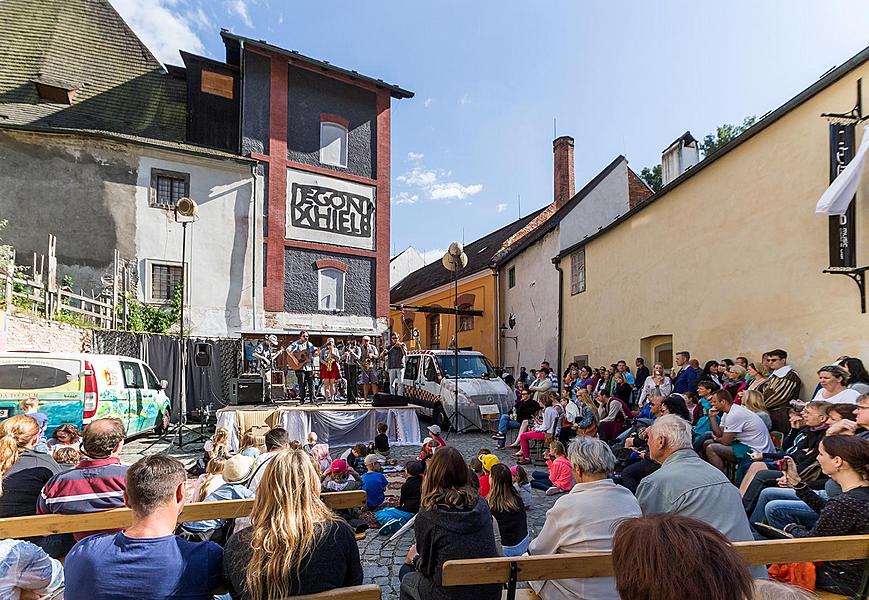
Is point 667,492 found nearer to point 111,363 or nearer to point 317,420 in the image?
point 317,420

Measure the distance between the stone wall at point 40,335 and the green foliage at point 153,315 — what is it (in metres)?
3.42

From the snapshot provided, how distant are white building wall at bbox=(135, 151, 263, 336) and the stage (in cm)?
772

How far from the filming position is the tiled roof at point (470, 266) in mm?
28781

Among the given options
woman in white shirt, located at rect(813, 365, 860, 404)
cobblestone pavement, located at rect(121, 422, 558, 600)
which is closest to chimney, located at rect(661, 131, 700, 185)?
cobblestone pavement, located at rect(121, 422, 558, 600)

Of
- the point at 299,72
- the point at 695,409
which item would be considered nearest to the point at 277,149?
the point at 299,72

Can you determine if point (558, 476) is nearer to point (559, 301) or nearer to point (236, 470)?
point (236, 470)

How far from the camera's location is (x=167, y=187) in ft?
59.0

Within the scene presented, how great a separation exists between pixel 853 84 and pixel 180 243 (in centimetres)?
1817

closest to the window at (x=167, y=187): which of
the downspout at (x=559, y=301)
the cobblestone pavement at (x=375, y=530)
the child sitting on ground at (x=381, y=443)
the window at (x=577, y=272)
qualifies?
the cobblestone pavement at (x=375, y=530)

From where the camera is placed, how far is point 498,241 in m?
30.2

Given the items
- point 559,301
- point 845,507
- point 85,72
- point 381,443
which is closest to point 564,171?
point 559,301

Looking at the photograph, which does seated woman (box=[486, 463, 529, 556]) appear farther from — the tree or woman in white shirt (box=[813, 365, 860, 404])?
the tree

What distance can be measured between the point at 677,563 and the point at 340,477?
659 centimetres

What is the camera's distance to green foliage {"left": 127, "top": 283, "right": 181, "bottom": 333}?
1614 centimetres
